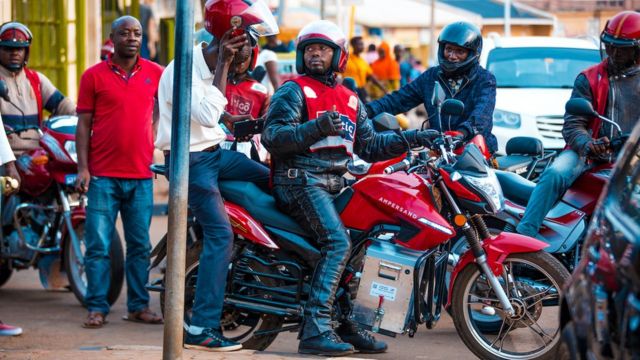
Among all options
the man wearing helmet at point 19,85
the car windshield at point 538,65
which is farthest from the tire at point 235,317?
the car windshield at point 538,65

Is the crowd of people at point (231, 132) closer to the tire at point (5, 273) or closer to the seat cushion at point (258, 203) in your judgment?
the seat cushion at point (258, 203)

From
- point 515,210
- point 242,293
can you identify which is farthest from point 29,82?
point 515,210

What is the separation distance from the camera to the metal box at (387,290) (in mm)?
6547

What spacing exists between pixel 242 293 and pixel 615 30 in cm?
269

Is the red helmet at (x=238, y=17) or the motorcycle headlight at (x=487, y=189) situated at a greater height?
the red helmet at (x=238, y=17)

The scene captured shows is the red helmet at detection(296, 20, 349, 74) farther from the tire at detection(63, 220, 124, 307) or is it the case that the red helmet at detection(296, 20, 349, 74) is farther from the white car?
the white car

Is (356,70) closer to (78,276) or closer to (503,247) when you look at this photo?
(78,276)

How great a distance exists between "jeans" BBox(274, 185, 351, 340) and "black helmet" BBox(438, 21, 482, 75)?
195 centimetres

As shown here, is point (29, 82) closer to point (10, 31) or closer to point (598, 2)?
point (10, 31)

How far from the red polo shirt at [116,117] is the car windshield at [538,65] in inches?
211

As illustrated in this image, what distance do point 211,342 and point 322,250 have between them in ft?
2.56

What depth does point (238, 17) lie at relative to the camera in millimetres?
6820

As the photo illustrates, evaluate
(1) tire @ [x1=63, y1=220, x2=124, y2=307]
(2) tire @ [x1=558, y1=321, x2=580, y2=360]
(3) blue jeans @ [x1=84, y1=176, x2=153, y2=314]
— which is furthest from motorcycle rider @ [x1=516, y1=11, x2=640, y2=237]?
(1) tire @ [x1=63, y1=220, x2=124, y2=307]

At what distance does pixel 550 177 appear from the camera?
24.5 ft
